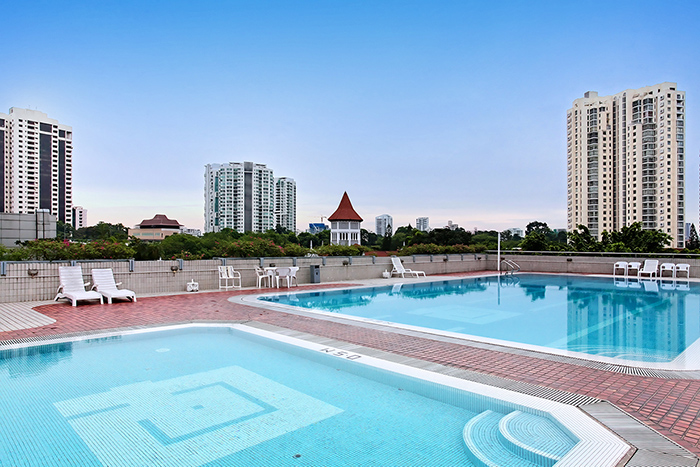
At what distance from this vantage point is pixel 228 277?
11148 mm

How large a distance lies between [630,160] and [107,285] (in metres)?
79.7

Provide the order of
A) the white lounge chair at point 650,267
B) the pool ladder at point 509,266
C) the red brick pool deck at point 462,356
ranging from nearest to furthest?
the red brick pool deck at point 462,356
the white lounge chair at point 650,267
the pool ladder at point 509,266

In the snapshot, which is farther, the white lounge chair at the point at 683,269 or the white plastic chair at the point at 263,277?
the white lounge chair at the point at 683,269

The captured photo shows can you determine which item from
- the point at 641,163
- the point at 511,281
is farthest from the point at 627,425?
the point at 641,163

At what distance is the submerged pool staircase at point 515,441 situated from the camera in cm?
249

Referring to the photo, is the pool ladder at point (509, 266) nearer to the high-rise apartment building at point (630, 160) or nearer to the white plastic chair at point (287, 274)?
the white plastic chair at point (287, 274)

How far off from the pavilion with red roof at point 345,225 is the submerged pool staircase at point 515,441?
50.4 m

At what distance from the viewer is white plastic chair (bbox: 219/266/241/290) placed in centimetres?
A: 1130

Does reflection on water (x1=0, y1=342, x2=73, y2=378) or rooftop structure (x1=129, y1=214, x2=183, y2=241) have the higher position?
rooftop structure (x1=129, y1=214, x2=183, y2=241)

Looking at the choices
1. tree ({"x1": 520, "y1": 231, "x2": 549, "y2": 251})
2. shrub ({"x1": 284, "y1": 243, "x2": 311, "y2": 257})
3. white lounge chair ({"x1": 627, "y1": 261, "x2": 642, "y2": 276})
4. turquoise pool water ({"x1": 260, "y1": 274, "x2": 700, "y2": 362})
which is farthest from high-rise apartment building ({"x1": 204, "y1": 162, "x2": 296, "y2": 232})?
turquoise pool water ({"x1": 260, "y1": 274, "x2": 700, "y2": 362})

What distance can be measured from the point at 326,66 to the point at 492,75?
681cm

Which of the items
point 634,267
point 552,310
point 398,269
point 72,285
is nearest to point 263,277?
point 72,285

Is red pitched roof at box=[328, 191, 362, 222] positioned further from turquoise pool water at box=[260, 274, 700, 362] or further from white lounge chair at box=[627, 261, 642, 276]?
turquoise pool water at box=[260, 274, 700, 362]

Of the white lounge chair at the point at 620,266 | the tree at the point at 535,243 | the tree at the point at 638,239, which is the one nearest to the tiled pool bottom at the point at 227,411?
the white lounge chair at the point at 620,266
